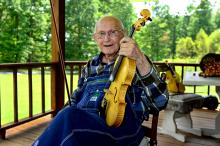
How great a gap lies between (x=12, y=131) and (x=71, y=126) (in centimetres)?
242

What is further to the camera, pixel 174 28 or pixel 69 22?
pixel 69 22

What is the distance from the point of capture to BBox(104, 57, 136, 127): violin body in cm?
121

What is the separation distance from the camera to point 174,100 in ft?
9.55

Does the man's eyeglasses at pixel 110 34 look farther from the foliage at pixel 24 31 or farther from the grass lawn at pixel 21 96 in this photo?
the foliage at pixel 24 31

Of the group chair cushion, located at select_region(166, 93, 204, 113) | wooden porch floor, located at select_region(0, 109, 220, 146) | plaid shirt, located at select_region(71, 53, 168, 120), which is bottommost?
wooden porch floor, located at select_region(0, 109, 220, 146)

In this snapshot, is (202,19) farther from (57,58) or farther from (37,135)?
(37,135)

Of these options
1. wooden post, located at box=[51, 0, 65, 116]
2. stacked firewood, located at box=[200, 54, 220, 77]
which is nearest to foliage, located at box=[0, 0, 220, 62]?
wooden post, located at box=[51, 0, 65, 116]

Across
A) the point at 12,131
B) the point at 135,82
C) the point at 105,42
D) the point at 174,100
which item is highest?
the point at 105,42

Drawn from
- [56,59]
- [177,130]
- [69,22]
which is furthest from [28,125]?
[69,22]

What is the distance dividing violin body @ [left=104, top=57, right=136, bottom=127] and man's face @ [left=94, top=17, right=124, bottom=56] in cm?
36

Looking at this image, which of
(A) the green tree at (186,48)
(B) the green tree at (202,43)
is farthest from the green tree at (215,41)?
(A) the green tree at (186,48)

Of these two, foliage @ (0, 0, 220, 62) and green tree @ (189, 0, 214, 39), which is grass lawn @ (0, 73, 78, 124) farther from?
green tree @ (189, 0, 214, 39)

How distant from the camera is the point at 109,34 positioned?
159 cm

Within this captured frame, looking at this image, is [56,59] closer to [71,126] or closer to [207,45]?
[71,126]
